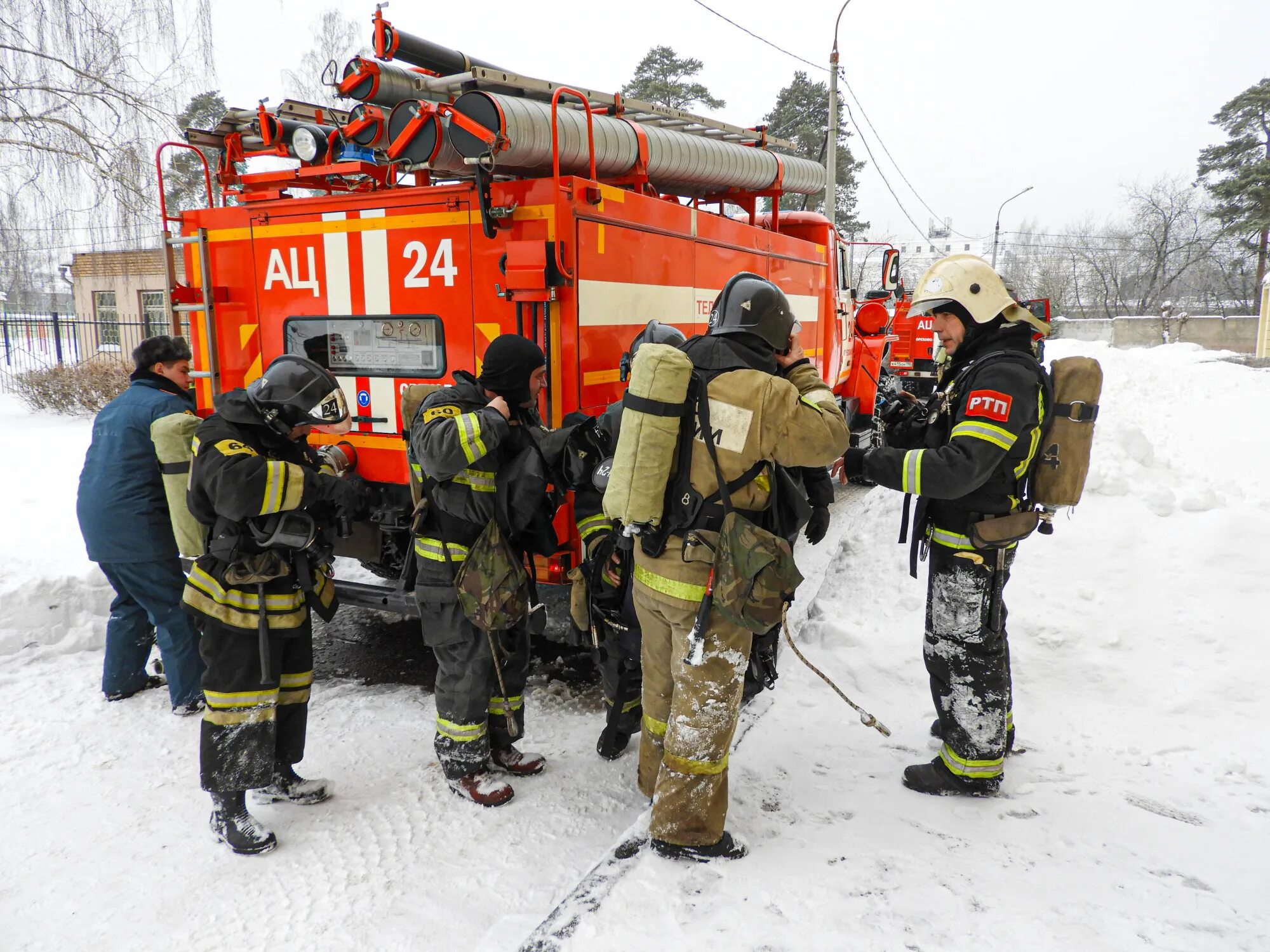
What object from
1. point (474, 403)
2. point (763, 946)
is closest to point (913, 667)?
point (763, 946)

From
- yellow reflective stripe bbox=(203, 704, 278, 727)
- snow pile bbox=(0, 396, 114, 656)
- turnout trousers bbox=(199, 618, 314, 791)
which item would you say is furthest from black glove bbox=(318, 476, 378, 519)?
snow pile bbox=(0, 396, 114, 656)

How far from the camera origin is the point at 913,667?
423 centimetres

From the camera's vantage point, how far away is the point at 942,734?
10.5ft

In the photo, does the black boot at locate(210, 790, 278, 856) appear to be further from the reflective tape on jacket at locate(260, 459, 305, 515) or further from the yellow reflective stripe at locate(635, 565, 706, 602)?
the yellow reflective stripe at locate(635, 565, 706, 602)

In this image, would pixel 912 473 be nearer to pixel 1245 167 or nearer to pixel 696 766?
pixel 696 766

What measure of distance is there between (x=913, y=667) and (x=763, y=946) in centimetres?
236

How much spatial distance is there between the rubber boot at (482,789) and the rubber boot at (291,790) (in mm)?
527

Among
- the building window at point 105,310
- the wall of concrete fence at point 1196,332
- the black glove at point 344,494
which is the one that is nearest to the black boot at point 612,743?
the black glove at point 344,494

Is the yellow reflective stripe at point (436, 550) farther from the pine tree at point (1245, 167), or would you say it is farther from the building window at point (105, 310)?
the pine tree at point (1245, 167)

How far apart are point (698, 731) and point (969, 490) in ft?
4.19

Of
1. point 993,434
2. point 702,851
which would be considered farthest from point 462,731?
point 993,434

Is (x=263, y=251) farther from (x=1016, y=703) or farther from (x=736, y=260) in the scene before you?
(x=1016, y=703)

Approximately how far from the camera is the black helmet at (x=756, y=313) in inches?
105

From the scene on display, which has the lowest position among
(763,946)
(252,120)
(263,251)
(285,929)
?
(285,929)
